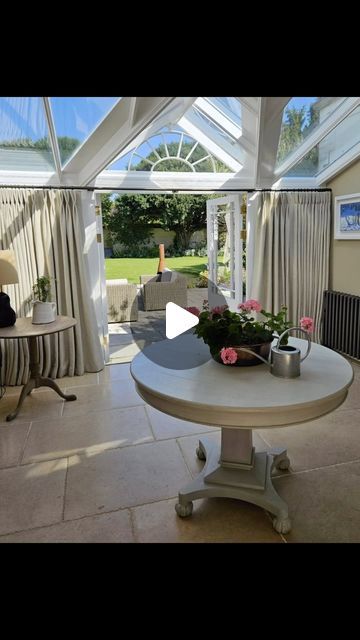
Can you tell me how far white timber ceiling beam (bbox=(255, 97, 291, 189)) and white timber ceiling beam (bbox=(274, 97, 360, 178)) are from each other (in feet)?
0.46

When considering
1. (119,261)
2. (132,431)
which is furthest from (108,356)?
(119,261)

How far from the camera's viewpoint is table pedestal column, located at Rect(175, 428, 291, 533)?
197 centimetres

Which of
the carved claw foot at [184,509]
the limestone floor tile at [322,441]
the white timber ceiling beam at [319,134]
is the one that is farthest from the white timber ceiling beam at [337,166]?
the carved claw foot at [184,509]

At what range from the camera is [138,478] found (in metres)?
2.41

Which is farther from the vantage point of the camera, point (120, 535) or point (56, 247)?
point (56, 247)

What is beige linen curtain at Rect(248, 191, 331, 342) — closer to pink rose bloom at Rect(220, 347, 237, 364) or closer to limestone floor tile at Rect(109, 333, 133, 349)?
limestone floor tile at Rect(109, 333, 133, 349)

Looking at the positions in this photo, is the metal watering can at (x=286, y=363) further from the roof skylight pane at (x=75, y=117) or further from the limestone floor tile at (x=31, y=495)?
the roof skylight pane at (x=75, y=117)

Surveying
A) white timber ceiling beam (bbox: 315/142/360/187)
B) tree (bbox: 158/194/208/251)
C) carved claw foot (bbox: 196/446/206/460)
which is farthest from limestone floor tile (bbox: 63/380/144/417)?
tree (bbox: 158/194/208/251)

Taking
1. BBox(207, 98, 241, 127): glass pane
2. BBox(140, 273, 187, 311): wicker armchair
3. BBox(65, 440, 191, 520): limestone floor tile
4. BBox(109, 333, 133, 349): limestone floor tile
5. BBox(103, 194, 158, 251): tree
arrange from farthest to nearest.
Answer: BBox(103, 194, 158, 251): tree → BBox(140, 273, 187, 311): wicker armchair → BBox(109, 333, 133, 349): limestone floor tile → BBox(207, 98, 241, 127): glass pane → BBox(65, 440, 191, 520): limestone floor tile
